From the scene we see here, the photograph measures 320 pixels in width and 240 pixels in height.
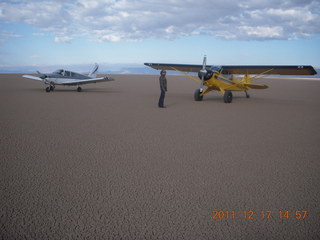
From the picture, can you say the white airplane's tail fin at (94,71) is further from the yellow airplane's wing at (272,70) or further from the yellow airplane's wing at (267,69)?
the yellow airplane's wing at (272,70)

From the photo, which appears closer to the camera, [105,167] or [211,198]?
[211,198]

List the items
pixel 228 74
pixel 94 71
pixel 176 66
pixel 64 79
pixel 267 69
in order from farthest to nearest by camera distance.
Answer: pixel 94 71
pixel 64 79
pixel 176 66
pixel 228 74
pixel 267 69

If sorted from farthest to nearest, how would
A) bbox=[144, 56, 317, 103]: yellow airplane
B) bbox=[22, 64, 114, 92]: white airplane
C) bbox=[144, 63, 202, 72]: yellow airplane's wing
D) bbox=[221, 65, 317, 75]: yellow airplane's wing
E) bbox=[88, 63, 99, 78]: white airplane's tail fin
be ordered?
1. bbox=[88, 63, 99, 78]: white airplane's tail fin
2. bbox=[22, 64, 114, 92]: white airplane
3. bbox=[144, 63, 202, 72]: yellow airplane's wing
4. bbox=[144, 56, 317, 103]: yellow airplane
5. bbox=[221, 65, 317, 75]: yellow airplane's wing

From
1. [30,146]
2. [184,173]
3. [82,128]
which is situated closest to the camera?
[184,173]

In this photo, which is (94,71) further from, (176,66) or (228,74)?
(228,74)

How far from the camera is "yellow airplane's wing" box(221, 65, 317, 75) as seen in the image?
1386cm

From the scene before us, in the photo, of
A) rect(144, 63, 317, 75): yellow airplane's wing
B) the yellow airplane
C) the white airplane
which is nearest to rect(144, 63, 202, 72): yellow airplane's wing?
rect(144, 63, 317, 75): yellow airplane's wing

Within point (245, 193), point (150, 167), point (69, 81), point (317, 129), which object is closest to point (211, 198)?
point (245, 193)

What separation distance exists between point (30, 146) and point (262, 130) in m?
6.13

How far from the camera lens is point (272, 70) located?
1510 cm

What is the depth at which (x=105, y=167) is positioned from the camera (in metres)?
4.37

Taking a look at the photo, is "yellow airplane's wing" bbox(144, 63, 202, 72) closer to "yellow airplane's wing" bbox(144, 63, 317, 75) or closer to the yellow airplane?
"yellow airplane's wing" bbox(144, 63, 317, 75)

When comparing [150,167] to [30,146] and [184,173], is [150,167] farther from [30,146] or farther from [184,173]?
[30,146]

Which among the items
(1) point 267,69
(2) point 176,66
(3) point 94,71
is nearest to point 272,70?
(1) point 267,69
